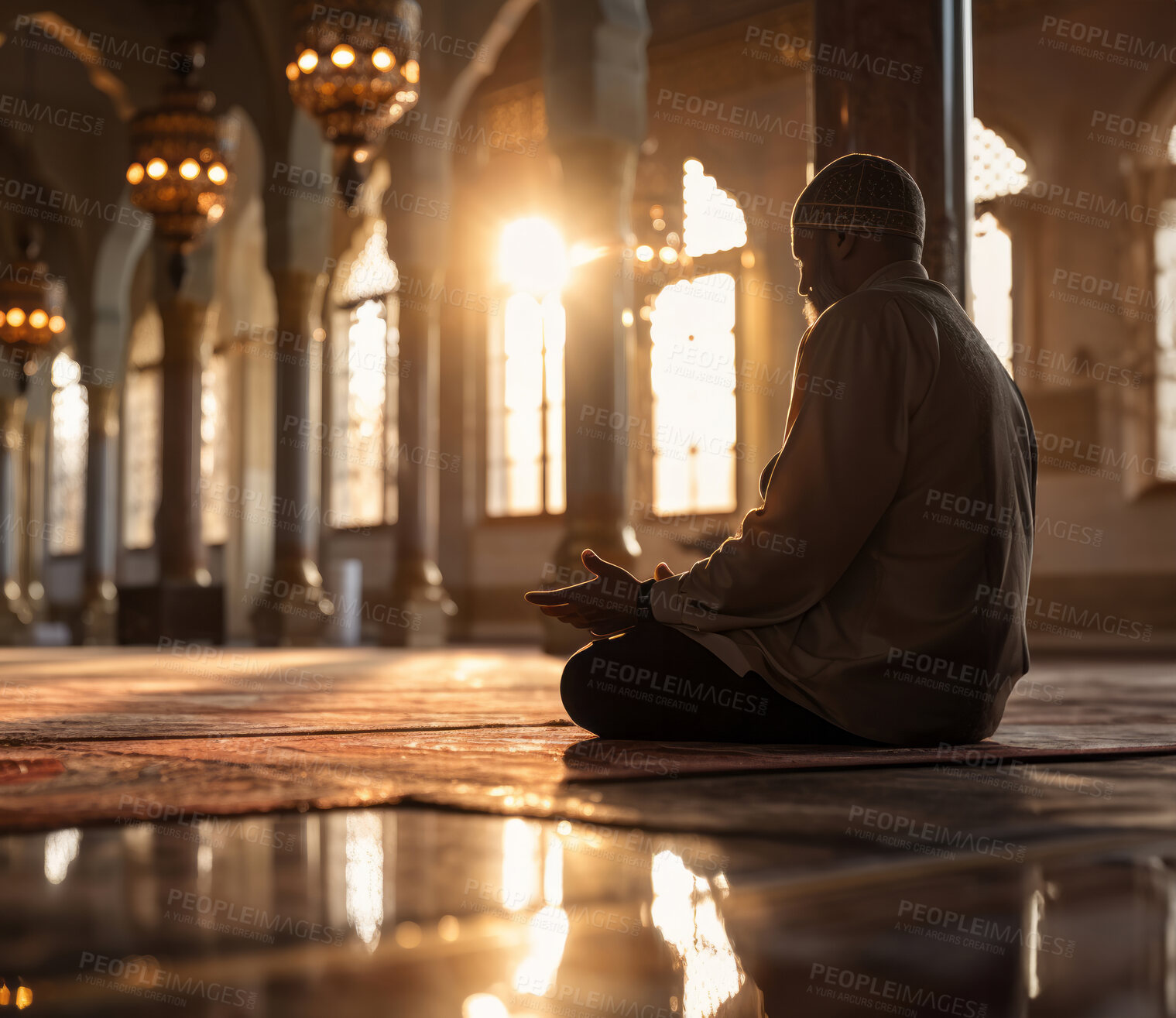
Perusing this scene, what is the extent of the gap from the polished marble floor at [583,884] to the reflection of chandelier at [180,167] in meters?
5.42

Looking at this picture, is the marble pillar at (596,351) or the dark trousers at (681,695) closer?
the dark trousers at (681,695)

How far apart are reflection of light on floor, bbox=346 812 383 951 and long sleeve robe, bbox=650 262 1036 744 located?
1.05 m

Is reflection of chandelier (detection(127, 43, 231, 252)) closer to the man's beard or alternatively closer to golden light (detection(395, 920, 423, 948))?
the man's beard

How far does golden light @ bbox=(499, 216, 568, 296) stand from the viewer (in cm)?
1318

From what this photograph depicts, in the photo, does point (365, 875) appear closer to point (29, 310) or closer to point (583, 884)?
point (583, 884)

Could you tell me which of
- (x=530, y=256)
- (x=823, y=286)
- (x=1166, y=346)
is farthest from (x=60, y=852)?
(x=530, y=256)

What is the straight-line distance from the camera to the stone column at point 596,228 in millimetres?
8039

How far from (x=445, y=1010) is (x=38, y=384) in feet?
60.4

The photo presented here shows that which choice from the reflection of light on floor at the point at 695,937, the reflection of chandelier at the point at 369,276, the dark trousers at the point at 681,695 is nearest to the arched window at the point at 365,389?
the reflection of chandelier at the point at 369,276

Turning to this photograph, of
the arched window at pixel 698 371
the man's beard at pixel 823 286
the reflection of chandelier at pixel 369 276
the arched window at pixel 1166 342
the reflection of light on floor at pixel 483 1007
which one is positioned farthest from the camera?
the reflection of chandelier at pixel 369 276

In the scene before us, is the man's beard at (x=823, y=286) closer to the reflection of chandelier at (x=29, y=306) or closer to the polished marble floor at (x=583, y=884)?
the polished marble floor at (x=583, y=884)

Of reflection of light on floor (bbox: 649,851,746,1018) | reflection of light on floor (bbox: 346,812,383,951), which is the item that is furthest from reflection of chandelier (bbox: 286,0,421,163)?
reflection of light on floor (bbox: 649,851,746,1018)

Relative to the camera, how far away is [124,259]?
1526 centimetres

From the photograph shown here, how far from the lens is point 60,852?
1.31 m
